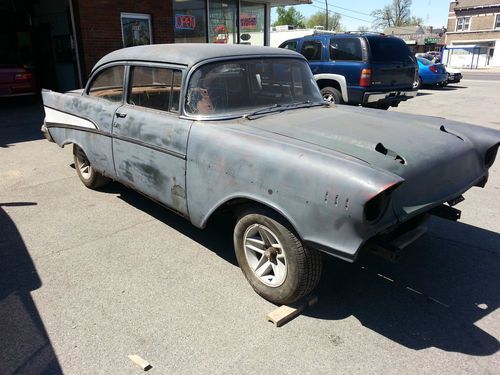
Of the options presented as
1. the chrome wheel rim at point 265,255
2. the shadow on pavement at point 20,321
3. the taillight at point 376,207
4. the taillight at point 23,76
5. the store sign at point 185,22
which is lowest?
the shadow on pavement at point 20,321

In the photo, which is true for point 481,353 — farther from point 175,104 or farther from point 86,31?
point 86,31

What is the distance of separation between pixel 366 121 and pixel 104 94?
2.89m

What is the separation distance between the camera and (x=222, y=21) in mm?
15508

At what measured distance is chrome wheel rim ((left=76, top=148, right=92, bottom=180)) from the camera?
5.31 metres

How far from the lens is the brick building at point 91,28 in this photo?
1149cm

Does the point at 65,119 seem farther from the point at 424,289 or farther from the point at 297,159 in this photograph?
the point at 424,289

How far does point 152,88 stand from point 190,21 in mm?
11514

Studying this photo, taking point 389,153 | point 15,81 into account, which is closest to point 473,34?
point 15,81

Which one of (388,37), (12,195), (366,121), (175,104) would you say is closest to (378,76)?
(388,37)

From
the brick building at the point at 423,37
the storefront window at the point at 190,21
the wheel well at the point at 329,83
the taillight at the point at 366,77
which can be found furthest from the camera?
the brick building at the point at 423,37

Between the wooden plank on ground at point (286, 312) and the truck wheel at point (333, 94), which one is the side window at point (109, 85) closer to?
the wooden plank on ground at point (286, 312)

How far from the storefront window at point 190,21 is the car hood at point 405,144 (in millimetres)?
11592

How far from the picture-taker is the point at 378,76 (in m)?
9.75

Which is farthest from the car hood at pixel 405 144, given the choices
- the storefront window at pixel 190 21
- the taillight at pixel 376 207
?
the storefront window at pixel 190 21
